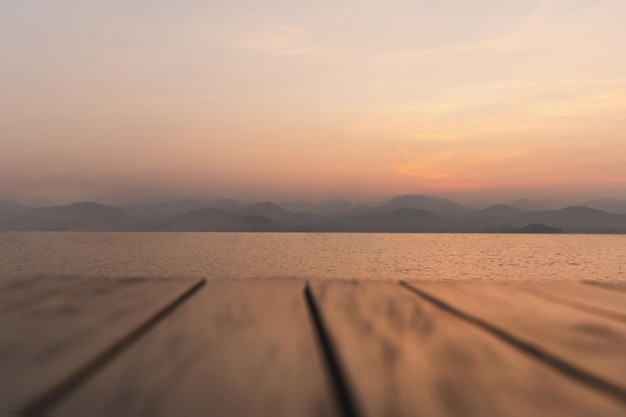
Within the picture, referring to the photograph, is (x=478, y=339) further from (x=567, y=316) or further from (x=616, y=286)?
(x=616, y=286)

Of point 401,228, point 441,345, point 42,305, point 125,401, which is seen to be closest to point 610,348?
point 441,345

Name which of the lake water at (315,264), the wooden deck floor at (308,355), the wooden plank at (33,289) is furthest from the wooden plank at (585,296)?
the lake water at (315,264)

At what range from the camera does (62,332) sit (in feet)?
2.35

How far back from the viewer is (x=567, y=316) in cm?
87

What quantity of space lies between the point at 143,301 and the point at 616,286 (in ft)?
4.53

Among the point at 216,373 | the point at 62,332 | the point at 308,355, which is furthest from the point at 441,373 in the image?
the point at 62,332

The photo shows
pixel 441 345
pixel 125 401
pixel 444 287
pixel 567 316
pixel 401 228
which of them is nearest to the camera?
pixel 125 401

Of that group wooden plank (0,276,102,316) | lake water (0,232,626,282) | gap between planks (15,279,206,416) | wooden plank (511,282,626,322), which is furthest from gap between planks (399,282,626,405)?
lake water (0,232,626,282)

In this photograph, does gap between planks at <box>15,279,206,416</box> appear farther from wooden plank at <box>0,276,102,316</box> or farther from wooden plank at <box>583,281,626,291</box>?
wooden plank at <box>583,281,626,291</box>

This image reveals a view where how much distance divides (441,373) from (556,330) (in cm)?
35

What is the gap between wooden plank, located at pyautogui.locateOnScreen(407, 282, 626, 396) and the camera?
581 millimetres

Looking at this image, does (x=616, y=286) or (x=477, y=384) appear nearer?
(x=477, y=384)

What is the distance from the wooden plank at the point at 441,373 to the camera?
0.46 metres

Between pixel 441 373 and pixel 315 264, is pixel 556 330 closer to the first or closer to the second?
pixel 441 373
